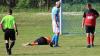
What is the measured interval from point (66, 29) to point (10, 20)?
11612mm

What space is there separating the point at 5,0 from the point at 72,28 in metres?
42.9

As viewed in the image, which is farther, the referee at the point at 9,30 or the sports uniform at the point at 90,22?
the sports uniform at the point at 90,22

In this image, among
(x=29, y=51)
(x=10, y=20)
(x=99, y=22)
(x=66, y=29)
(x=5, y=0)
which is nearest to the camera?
(x=10, y=20)

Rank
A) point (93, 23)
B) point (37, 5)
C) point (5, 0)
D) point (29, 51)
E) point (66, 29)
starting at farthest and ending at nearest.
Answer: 1. point (5, 0)
2. point (37, 5)
3. point (66, 29)
4. point (93, 23)
5. point (29, 51)

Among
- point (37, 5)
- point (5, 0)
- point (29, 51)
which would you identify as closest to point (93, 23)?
point (29, 51)

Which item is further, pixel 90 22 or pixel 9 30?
pixel 90 22

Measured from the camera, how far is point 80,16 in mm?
34219

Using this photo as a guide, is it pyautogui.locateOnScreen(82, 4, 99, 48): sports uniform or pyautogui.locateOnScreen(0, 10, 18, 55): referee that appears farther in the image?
pyautogui.locateOnScreen(82, 4, 99, 48): sports uniform

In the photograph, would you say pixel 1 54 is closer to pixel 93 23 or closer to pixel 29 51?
pixel 29 51

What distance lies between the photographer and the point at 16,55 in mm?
19344

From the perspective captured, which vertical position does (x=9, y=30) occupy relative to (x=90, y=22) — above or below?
above

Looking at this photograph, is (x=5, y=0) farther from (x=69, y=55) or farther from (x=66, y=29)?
(x=69, y=55)

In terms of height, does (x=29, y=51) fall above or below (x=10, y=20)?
below

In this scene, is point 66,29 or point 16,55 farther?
point 66,29
